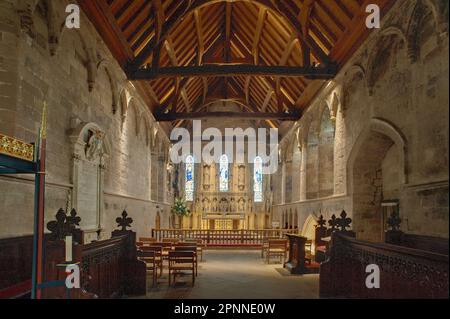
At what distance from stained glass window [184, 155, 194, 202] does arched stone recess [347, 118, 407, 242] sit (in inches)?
631

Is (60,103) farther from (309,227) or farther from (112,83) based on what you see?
(309,227)

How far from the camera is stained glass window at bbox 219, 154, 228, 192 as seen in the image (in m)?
26.0

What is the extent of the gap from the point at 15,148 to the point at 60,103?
401cm

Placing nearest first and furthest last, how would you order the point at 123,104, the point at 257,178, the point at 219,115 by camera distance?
the point at 123,104
the point at 219,115
the point at 257,178

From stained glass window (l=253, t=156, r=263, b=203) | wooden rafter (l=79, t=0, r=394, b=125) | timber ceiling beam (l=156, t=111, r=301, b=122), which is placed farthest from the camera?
stained glass window (l=253, t=156, r=263, b=203)

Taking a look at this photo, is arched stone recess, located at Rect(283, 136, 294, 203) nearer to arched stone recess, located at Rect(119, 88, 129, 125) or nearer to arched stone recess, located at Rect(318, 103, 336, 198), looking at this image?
arched stone recess, located at Rect(318, 103, 336, 198)

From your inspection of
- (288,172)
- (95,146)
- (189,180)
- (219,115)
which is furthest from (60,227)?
(189,180)

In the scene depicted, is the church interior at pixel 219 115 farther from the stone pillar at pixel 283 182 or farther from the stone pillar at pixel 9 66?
the stone pillar at pixel 283 182

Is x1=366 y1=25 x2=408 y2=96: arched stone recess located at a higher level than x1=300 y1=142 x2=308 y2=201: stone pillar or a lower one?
higher

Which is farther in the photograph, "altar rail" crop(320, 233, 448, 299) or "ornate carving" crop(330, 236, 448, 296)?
"altar rail" crop(320, 233, 448, 299)

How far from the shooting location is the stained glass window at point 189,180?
2595 centimetres

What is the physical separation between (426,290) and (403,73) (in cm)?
474

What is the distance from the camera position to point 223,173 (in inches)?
1030

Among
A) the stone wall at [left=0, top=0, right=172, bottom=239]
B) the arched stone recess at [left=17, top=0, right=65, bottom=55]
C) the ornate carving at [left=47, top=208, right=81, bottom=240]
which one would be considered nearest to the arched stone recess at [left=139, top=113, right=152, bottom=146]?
the stone wall at [left=0, top=0, right=172, bottom=239]
